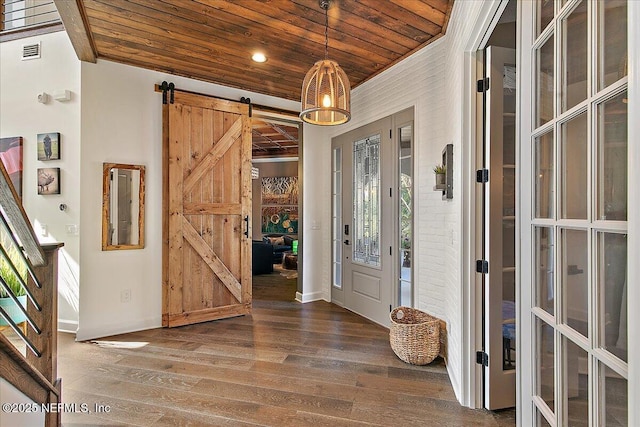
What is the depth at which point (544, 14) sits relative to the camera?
119 centimetres

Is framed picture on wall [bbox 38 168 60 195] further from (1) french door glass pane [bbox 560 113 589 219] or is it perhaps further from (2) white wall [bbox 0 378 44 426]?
(1) french door glass pane [bbox 560 113 589 219]

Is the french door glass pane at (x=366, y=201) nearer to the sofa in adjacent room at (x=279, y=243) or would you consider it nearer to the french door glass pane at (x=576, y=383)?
the french door glass pane at (x=576, y=383)

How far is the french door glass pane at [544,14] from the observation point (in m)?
1.15

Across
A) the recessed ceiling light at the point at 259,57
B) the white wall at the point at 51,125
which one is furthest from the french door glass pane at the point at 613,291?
the white wall at the point at 51,125

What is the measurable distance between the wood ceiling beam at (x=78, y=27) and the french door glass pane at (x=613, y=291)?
11.9ft

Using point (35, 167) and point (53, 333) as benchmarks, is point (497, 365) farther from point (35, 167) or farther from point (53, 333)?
point (35, 167)

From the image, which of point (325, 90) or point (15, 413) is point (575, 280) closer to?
point (325, 90)

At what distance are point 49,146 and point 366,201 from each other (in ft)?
11.8

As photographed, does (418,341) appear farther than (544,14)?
Yes

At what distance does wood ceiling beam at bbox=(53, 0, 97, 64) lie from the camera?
2713mm

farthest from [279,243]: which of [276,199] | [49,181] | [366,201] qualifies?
[49,181]

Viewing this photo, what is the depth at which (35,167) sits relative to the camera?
150 inches

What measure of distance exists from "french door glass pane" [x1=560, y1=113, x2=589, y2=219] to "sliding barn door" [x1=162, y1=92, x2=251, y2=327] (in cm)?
373

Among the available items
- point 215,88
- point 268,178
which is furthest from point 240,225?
point 268,178
